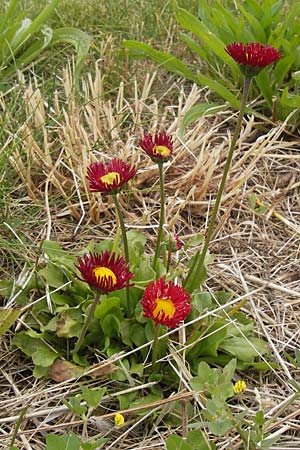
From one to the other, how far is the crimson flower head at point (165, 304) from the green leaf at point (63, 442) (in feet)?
0.77

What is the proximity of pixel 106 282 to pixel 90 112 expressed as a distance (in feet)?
3.15

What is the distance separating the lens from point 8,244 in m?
1.60

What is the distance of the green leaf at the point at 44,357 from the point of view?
1.39 m

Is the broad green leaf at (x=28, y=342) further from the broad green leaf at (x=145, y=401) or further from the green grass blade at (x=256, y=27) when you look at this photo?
the green grass blade at (x=256, y=27)

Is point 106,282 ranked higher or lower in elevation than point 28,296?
higher

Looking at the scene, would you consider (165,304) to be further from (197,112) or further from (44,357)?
(197,112)

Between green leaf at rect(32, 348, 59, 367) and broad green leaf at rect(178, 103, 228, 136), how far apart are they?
34.8 inches

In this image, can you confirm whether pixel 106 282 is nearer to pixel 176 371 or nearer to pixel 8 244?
pixel 176 371

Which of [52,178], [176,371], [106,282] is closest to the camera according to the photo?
[106,282]

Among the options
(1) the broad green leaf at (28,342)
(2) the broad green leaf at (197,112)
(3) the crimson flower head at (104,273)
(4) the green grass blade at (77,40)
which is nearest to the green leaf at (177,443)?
(3) the crimson flower head at (104,273)

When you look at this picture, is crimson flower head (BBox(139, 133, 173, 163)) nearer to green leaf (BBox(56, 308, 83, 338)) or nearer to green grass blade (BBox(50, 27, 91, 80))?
green leaf (BBox(56, 308, 83, 338))

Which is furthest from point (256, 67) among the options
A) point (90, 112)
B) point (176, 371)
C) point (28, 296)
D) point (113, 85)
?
point (113, 85)

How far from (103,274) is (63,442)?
28cm

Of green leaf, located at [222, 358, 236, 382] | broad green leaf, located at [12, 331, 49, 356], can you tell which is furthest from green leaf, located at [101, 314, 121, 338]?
green leaf, located at [222, 358, 236, 382]
